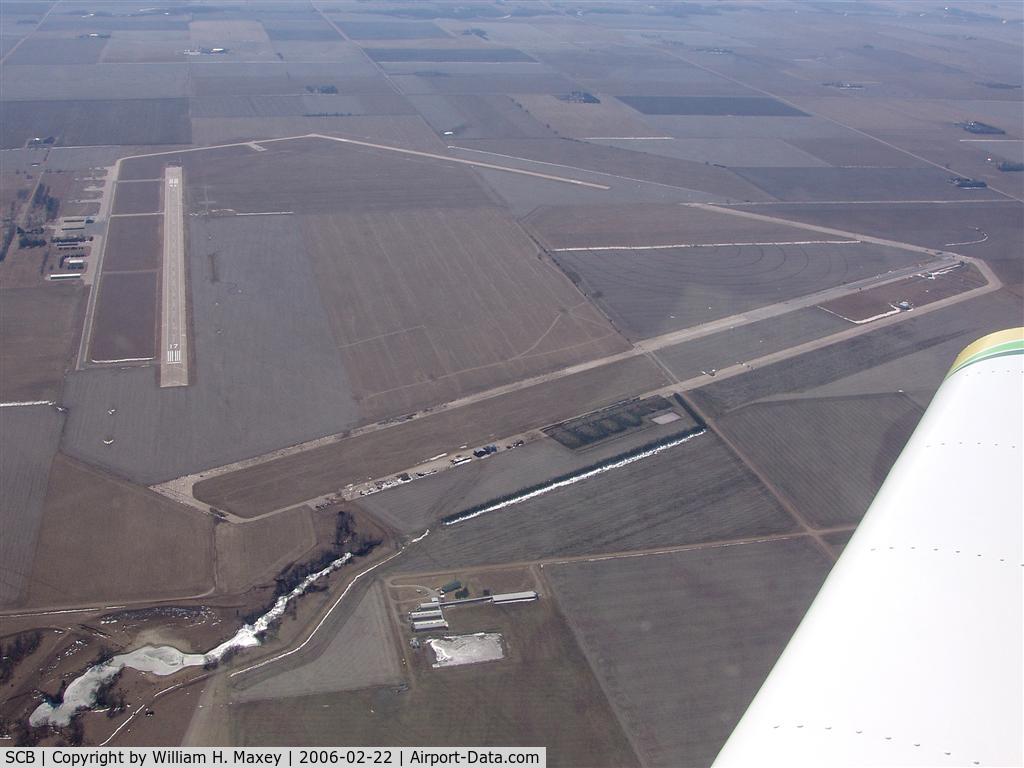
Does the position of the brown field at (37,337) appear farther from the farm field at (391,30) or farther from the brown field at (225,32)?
the farm field at (391,30)

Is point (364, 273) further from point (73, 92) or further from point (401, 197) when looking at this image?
point (73, 92)

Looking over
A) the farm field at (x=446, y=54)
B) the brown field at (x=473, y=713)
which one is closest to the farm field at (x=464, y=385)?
the brown field at (x=473, y=713)

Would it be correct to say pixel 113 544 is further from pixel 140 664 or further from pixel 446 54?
pixel 446 54

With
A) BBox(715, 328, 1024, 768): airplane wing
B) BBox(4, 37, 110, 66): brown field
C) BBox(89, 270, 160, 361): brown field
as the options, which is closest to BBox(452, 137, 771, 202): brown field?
BBox(89, 270, 160, 361): brown field

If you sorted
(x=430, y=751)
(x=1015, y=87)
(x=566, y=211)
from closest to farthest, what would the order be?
(x=430, y=751)
(x=566, y=211)
(x=1015, y=87)

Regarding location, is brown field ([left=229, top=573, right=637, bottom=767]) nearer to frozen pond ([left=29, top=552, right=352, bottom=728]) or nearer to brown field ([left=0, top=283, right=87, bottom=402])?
frozen pond ([left=29, top=552, right=352, bottom=728])

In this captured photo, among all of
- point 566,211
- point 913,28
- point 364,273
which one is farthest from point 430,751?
point 913,28
